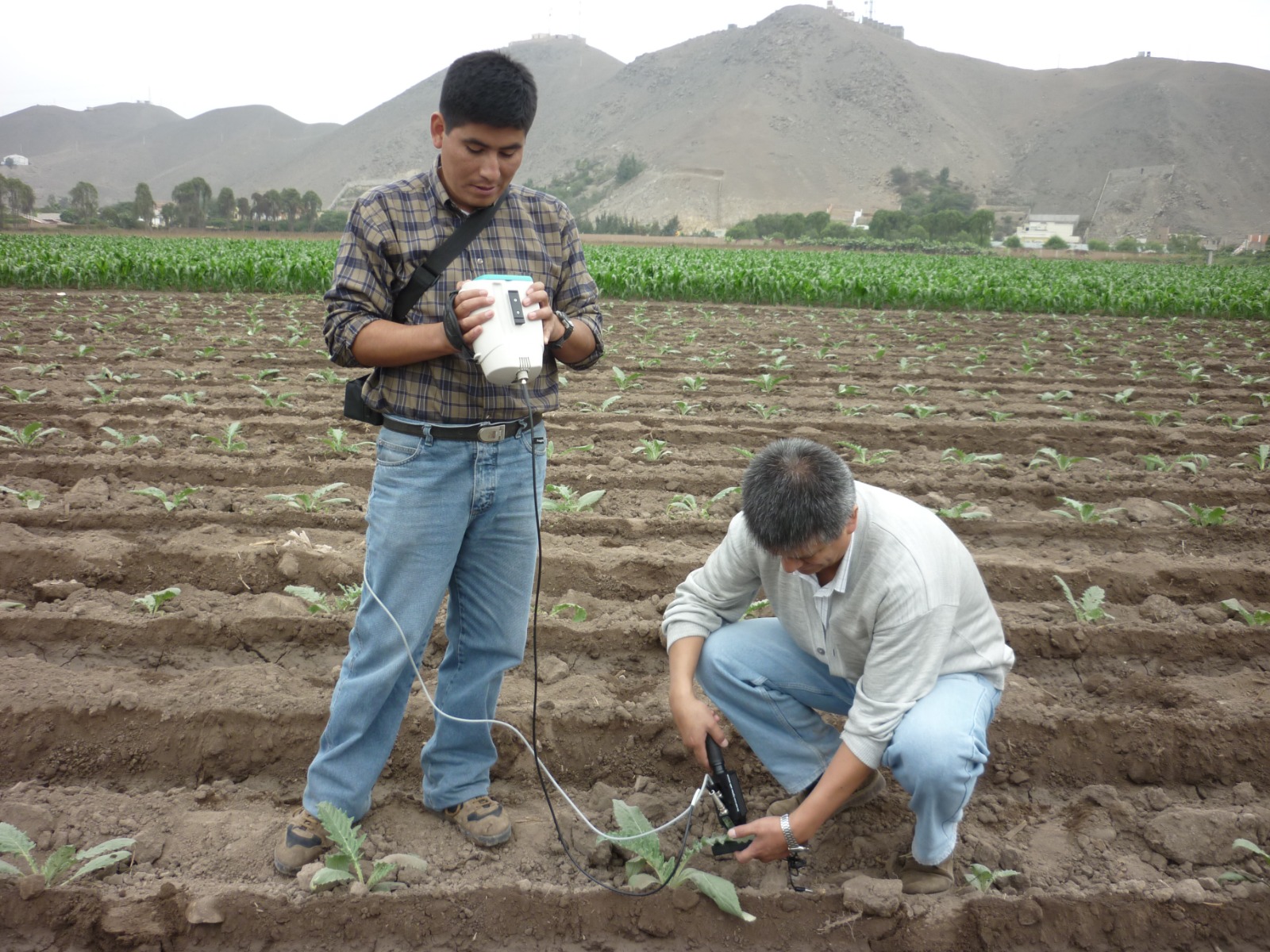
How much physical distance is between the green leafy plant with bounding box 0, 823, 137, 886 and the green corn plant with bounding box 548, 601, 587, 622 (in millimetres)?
1811

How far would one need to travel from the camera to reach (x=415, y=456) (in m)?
2.27

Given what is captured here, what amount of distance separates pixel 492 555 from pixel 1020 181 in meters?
127

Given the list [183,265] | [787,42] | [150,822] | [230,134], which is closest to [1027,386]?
[150,822]

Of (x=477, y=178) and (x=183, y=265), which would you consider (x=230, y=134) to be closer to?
(x=183, y=265)

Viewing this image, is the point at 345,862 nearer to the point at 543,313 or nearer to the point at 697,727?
the point at 697,727

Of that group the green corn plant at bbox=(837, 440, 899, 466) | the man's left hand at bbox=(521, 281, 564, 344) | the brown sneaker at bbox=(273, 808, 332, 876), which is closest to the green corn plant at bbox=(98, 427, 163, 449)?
the brown sneaker at bbox=(273, 808, 332, 876)

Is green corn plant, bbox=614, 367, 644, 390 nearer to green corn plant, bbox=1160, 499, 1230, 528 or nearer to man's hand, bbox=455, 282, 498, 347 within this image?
green corn plant, bbox=1160, 499, 1230, 528

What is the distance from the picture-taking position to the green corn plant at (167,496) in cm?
479

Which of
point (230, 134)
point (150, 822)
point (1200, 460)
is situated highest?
point (230, 134)

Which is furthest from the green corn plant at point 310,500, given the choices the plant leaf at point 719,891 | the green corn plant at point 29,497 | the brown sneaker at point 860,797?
the plant leaf at point 719,891

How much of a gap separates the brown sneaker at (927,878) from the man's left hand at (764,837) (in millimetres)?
423

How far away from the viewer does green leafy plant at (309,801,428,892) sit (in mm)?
2406

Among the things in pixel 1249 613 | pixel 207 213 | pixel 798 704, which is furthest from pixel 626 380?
pixel 207 213

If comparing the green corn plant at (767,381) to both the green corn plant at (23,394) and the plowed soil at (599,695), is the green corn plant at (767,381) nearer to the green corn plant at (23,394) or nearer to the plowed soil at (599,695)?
the plowed soil at (599,695)
